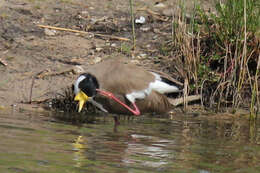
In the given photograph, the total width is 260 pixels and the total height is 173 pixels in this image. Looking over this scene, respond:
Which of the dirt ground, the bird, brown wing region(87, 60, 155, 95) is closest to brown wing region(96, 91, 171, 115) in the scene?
the bird

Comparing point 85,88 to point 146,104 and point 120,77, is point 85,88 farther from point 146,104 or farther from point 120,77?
point 146,104

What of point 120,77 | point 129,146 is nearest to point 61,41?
point 120,77

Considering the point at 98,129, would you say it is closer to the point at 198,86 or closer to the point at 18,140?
the point at 18,140

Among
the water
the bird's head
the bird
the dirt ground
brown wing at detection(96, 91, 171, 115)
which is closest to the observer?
the water

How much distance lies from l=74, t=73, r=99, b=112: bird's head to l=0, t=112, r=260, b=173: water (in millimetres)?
333

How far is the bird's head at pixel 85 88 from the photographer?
22.4 feet

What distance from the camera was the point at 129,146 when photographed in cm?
564

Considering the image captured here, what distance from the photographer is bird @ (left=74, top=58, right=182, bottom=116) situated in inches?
273

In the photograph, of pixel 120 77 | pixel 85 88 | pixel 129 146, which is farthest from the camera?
pixel 120 77

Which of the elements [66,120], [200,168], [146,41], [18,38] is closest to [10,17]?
[18,38]

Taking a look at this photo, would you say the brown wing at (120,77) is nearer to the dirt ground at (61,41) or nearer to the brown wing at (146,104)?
the brown wing at (146,104)

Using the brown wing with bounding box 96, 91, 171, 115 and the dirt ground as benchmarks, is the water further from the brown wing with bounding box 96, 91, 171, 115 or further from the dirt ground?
the dirt ground

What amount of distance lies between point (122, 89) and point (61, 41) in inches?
97.8

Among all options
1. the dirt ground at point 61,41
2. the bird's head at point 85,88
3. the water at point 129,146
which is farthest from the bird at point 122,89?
the dirt ground at point 61,41
